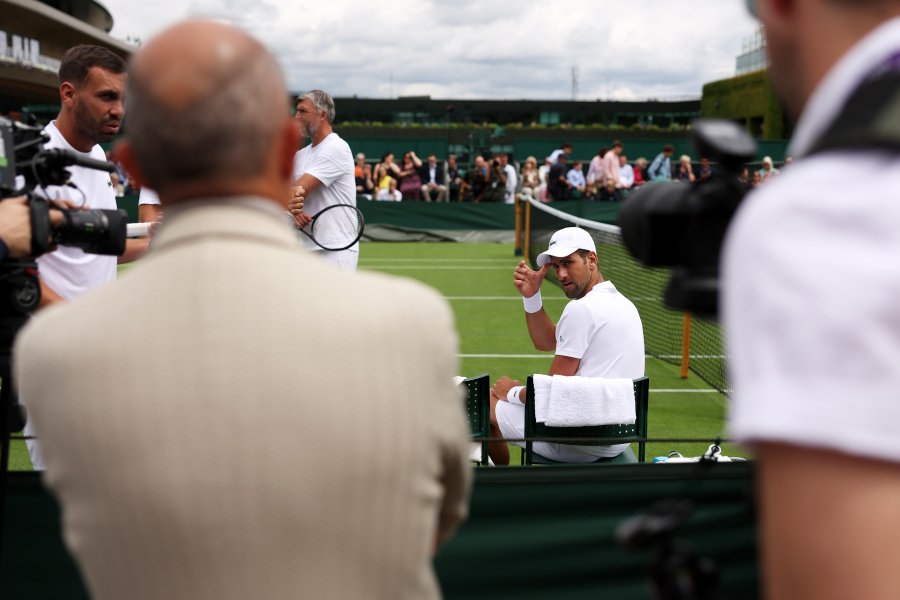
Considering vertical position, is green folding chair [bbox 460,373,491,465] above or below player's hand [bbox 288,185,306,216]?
below

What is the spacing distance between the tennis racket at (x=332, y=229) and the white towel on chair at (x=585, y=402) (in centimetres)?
302

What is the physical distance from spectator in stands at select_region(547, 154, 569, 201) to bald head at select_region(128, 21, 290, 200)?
25328 mm

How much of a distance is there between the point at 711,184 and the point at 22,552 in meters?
2.36

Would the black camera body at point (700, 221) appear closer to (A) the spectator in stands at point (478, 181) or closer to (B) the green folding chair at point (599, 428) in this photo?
(B) the green folding chair at point (599, 428)

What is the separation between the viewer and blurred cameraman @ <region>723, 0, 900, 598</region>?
0.77m

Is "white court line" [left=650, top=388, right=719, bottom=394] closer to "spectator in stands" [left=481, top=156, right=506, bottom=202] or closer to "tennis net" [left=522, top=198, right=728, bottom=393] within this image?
"tennis net" [left=522, top=198, right=728, bottom=393]

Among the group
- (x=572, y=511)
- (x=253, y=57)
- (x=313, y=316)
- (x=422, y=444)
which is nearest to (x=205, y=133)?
(x=253, y=57)

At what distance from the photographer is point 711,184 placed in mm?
1229

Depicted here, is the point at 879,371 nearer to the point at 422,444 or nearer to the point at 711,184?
the point at 711,184

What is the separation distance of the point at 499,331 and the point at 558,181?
15.0 metres

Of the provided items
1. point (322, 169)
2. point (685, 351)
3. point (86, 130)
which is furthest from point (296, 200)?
point (685, 351)

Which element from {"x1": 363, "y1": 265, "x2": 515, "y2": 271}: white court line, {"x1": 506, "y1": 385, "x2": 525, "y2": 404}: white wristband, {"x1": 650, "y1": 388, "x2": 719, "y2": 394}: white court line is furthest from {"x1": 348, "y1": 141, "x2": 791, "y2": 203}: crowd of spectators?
{"x1": 506, "y1": 385, "x2": 525, "y2": 404}: white wristband

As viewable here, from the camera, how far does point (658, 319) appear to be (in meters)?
11.8

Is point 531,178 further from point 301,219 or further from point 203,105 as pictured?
point 203,105
